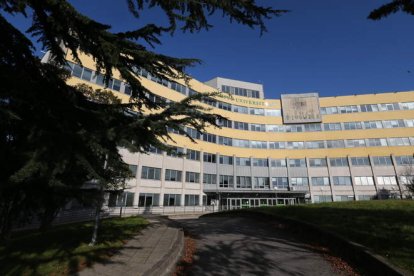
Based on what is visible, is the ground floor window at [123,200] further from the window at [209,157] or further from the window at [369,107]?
the window at [369,107]

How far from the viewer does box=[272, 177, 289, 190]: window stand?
43.2 meters

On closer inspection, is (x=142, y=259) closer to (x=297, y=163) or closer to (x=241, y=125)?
(x=241, y=125)

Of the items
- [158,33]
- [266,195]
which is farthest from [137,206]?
[158,33]

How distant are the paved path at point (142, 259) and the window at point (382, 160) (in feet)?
147

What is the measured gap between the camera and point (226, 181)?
136ft

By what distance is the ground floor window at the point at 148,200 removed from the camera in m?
31.2

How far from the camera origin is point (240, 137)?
146ft

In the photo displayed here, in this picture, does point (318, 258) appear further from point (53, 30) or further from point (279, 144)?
point (279, 144)

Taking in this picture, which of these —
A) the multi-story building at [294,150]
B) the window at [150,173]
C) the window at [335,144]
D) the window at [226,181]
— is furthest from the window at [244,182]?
the window at [335,144]

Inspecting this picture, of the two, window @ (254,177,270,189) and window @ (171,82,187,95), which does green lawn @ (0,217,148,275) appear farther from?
window @ (254,177,270,189)

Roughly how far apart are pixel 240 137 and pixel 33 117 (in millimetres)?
41567

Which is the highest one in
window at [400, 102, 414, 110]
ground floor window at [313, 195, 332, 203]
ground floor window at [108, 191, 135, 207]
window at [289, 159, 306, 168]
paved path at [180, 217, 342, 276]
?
window at [400, 102, 414, 110]

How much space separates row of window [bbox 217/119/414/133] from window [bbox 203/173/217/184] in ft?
29.5

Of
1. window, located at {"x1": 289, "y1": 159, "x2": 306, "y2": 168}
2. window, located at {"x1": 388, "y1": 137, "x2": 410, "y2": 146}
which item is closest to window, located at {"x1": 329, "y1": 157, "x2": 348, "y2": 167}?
window, located at {"x1": 289, "y1": 159, "x2": 306, "y2": 168}
